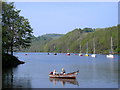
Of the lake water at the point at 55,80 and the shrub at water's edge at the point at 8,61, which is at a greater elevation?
the shrub at water's edge at the point at 8,61

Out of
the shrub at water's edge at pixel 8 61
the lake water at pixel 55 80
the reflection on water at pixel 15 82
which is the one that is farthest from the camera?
the shrub at water's edge at pixel 8 61

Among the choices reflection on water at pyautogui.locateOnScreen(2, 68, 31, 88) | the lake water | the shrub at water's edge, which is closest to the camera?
reflection on water at pyautogui.locateOnScreen(2, 68, 31, 88)

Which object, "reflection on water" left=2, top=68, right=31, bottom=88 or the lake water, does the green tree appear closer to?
the lake water

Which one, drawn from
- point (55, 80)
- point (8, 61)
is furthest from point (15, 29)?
point (55, 80)

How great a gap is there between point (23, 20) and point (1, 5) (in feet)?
80.4

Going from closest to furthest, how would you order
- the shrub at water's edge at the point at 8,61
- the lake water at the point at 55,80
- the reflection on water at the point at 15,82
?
the reflection on water at the point at 15,82, the lake water at the point at 55,80, the shrub at water's edge at the point at 8,61

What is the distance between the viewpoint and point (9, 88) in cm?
3606

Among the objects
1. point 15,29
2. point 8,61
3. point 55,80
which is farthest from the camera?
point 15,29

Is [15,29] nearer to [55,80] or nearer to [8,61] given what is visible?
[8,61]

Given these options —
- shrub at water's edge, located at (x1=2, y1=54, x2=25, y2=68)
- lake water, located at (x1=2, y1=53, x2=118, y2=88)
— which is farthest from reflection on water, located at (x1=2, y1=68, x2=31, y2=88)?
shrub at water's edge, located at (x1=2, y1=54, x2=25, y2=68)

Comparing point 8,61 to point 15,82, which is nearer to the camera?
point 15,82

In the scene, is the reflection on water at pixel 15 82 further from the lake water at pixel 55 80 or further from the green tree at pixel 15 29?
the green tree at pixel 15 29

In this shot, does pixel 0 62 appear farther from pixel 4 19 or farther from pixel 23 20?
pixel 23 20

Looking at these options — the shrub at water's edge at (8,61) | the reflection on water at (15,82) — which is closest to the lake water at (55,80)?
the reflection on water at (15,82)
